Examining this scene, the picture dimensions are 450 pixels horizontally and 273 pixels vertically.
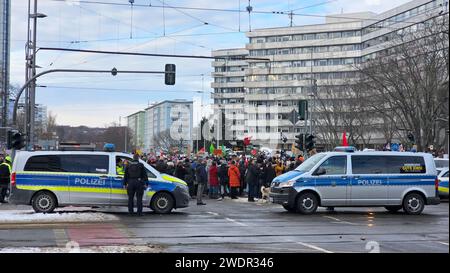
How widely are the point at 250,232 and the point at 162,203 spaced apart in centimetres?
526

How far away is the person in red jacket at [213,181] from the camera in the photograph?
26.8 metres

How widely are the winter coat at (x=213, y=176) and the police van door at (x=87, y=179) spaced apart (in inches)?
349

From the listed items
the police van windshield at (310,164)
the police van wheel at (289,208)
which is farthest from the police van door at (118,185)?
the police van windshield at (310,164)

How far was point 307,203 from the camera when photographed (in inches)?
748

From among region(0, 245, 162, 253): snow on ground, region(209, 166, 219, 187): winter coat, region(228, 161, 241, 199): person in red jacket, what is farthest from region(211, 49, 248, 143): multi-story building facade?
region(0, 245, 162, 253): snow on ground

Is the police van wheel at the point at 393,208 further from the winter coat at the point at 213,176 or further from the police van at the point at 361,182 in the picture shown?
the winter coat at the point at 213,176

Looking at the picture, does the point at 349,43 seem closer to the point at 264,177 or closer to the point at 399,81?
the point at 399,81

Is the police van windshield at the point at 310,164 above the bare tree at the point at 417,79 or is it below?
below

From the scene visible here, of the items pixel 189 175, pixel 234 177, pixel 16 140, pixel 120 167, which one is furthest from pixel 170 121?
pixel 120 167

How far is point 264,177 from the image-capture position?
25.8 meters

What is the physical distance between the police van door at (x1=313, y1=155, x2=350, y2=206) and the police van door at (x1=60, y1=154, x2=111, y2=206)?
20.8 ft

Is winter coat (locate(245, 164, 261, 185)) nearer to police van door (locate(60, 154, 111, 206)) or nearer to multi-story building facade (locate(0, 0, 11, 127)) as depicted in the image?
police van door (locate(60, 154, 111, 206))

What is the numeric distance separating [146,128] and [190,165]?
153m
